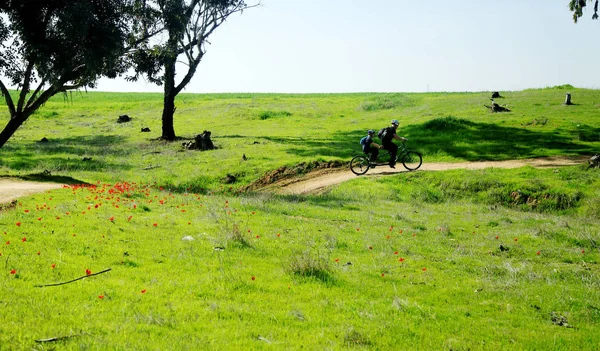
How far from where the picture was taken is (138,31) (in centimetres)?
2731

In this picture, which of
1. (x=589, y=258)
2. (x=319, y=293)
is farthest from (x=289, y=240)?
(x=589, y=258)

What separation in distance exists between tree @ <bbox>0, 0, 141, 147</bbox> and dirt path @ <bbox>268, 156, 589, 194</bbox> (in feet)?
34.6

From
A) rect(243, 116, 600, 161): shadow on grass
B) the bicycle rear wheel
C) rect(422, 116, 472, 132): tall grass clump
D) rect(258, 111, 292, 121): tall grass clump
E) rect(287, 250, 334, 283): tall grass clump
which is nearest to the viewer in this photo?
rect(287, 250, 334, 283): tall grass clump

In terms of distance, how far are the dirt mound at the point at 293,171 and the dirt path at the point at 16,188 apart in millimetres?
10356

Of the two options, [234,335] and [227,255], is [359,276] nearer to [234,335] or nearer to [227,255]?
[227,255]

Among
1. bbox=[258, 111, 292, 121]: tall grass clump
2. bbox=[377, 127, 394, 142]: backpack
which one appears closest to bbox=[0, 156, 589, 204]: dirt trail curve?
bbox=[377, 127, 394, 142]: backpack

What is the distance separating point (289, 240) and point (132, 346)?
7008 millimetres

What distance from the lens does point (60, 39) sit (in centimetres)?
2277

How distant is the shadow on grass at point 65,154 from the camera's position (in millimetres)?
30062

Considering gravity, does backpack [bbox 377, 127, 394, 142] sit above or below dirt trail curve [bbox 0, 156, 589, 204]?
above

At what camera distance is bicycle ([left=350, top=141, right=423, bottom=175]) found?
27.1 m

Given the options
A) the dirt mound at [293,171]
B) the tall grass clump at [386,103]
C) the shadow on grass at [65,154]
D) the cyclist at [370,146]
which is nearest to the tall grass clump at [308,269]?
the cyclist at [370,146]

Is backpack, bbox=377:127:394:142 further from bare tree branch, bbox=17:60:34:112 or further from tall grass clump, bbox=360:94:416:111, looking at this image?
tall grass clump, bbox=360:94:416:111

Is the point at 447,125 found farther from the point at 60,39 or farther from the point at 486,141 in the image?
the point at 60,39
